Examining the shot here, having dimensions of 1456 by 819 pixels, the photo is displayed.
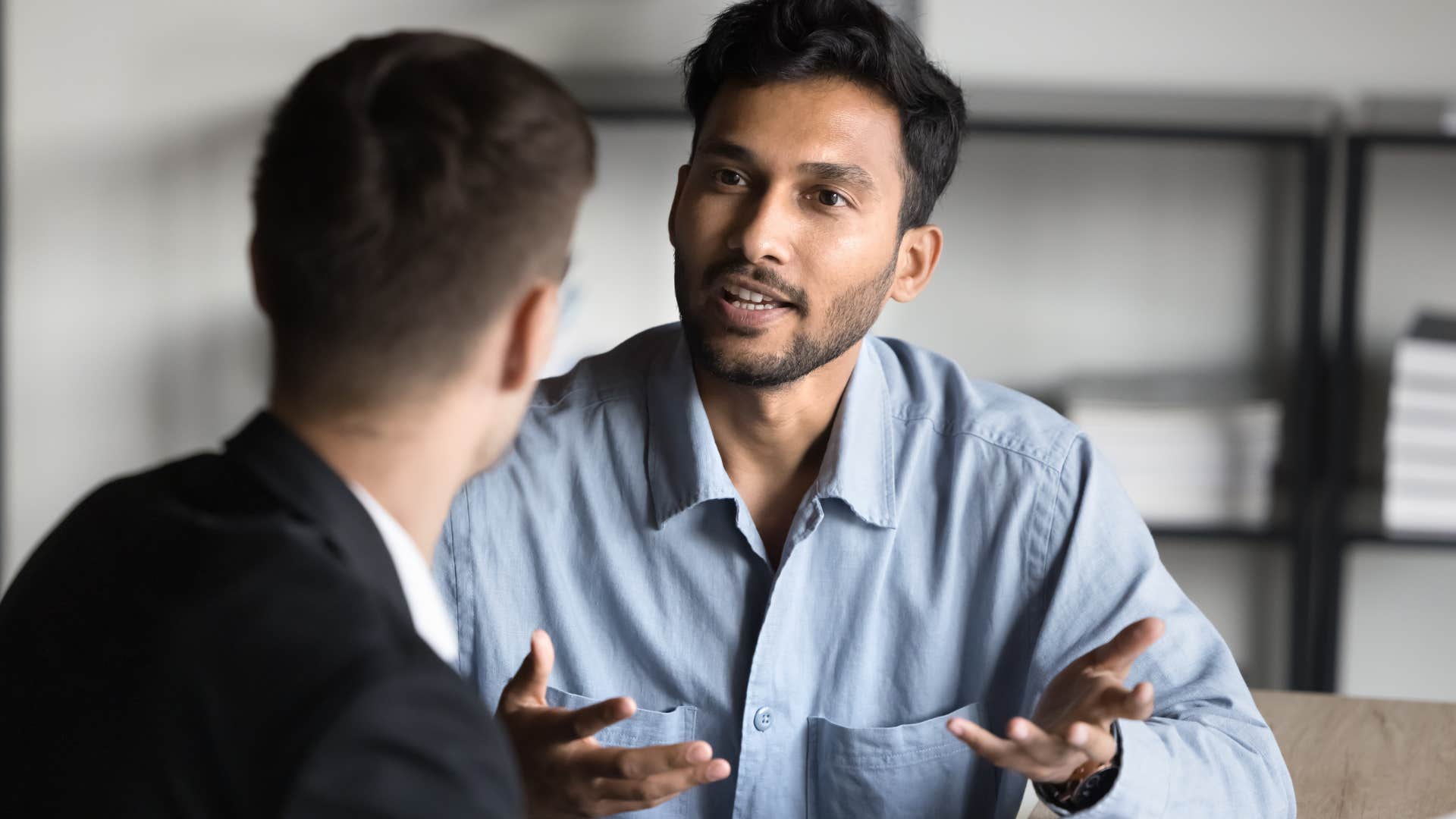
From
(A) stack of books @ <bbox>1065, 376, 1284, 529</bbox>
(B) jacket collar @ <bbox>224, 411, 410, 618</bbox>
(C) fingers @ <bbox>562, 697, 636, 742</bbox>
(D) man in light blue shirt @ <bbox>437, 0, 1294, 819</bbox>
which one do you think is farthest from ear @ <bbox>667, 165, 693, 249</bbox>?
(A) stack of books @ <bbox>1065, 376, 1284, 529</bbox>

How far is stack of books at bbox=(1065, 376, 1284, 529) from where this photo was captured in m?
2.43

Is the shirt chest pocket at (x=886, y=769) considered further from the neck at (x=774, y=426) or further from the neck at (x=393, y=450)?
the neck at (x=393, y=450)

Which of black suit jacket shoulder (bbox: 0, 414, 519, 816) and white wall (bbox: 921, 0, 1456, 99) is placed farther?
white wall (bbox: 921, 0, 1456, 99)

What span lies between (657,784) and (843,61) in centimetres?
82

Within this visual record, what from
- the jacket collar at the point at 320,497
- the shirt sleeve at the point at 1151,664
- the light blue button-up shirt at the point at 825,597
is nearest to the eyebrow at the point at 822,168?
the light blue button-up shirt at the point at 825,597

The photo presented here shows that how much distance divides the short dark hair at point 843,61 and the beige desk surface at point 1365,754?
26.9 inches

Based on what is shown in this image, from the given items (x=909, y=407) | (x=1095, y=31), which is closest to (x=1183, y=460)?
(x=1095, y=31)

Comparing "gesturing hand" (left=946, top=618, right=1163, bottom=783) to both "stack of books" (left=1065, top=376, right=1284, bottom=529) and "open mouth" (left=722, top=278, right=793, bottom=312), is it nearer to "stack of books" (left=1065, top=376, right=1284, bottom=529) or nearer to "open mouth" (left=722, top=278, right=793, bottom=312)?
"open mouth" (left=722, top=278, right=793, bottom=312)

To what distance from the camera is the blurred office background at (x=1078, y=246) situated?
247 centimetres

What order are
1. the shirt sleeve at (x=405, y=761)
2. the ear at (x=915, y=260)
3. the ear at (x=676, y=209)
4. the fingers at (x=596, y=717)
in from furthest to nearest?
the ear at (x=915, y=260) < the ear at (x=676, y=209) < the fingers at (x=596, y=717) < the shirt sleeve at (x=405, y=761)

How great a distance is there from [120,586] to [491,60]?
35 cm

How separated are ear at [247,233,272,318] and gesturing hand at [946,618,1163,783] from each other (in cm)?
57

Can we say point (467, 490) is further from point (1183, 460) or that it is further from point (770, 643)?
point (1183, 460)

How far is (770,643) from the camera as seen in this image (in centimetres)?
137
